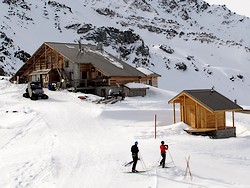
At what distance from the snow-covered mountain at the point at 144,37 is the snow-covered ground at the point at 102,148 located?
108 feet

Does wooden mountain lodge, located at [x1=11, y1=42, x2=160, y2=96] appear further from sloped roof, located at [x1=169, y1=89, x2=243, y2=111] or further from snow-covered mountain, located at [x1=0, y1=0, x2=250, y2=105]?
snow-covered mountain, located at [x1=0, y1=0, x2=250, y2=105]

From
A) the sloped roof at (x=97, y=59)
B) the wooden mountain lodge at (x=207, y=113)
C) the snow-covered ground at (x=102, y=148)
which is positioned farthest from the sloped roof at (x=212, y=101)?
the sloped roof at (x=97, y=59)

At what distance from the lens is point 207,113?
24578 millimetres

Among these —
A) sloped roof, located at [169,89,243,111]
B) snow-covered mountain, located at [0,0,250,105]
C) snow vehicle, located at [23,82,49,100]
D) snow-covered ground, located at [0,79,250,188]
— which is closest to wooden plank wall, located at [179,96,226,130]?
sloped roof, located at [169,89,243,111]

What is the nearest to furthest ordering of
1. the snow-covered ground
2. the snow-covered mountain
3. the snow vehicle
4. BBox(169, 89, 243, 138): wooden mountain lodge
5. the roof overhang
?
1. the snow-covered ground
2. BBox(169, 89, 243, 138): wooden mountain lodge
3. the snow vehicle
4. the roof overhang
5. the snow-covered mountain

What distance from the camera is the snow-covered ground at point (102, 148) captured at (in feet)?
45.1

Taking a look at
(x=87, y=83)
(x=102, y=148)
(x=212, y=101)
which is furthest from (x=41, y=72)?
(x=102, y=148)

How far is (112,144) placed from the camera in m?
19.5

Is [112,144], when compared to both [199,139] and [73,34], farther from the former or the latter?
[73,34]

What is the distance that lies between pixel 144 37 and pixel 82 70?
55175 millimetres

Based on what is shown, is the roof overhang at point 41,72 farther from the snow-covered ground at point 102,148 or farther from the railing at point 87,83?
the snow-covered ground at point 102,148

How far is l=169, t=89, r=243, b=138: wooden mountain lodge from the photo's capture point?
941 inches

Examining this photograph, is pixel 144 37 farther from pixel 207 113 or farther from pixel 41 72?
pixel 207 113

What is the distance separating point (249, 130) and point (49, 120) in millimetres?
14357
